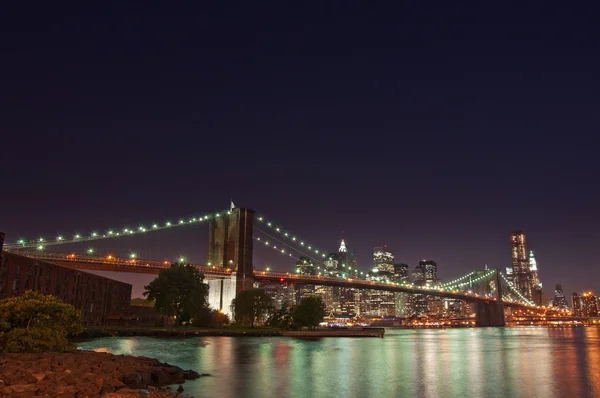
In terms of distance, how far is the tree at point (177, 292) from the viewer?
77688mm

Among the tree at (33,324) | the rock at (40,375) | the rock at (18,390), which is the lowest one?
the rock at (18,390)

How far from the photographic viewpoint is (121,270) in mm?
85312

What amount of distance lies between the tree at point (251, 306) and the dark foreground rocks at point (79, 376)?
187ft

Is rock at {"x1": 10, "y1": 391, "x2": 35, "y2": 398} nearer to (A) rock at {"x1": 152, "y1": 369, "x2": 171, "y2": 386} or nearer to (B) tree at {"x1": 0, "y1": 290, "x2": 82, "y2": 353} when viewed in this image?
(A) rock at {"x1": 152, "y1": 369, "x2": 171, "y2": 386}

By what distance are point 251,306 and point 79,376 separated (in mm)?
64861

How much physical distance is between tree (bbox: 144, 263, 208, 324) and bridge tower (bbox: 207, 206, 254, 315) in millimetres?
15170

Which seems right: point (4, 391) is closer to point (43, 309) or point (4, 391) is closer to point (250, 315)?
point (43, 309)

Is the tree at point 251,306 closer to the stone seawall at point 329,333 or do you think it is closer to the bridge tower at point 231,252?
the stone seawall at point 329,333

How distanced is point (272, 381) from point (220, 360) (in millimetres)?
10878

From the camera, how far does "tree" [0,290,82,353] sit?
2442 cm

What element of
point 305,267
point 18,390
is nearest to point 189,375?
point 18,390

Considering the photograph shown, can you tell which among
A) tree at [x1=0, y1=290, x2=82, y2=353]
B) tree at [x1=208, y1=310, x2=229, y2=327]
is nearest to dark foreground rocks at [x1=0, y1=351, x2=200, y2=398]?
tree at [x1=0, y1=290, x2=82, y2=353]

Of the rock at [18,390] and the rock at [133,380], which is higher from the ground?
the rock at [18,390]

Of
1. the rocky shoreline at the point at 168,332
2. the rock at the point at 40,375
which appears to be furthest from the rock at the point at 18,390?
the rocky shoreline at the point at 168,332
